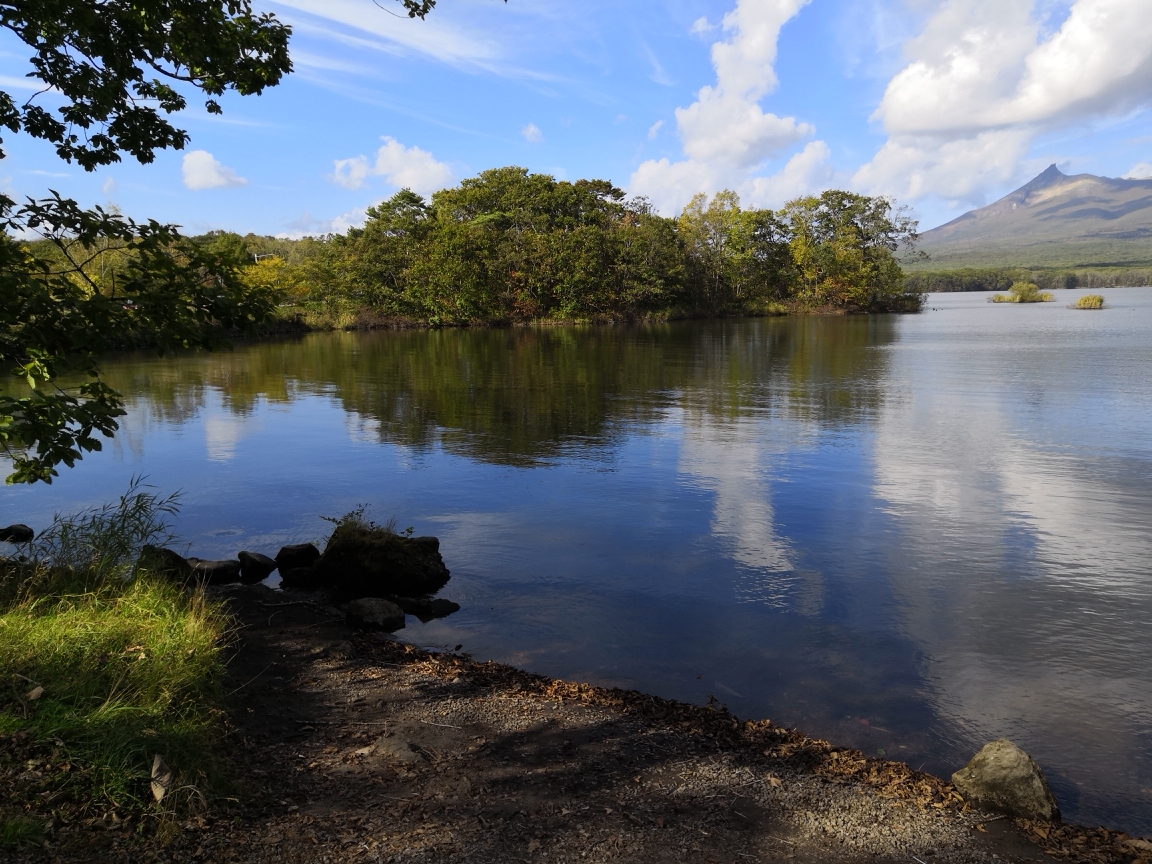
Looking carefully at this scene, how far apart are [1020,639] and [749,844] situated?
525cm

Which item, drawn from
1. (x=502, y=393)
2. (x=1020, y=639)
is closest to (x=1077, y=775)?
(x=1020, y=639)

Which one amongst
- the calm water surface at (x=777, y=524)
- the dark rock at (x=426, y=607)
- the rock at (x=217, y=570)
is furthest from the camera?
the rock at (x=217, y=570)

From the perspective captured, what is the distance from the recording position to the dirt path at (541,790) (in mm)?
4387

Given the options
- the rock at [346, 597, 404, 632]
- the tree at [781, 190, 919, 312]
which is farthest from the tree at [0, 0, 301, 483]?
the tree at [781, 190, 919, 312]

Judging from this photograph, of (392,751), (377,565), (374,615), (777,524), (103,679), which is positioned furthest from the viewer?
(777,524)

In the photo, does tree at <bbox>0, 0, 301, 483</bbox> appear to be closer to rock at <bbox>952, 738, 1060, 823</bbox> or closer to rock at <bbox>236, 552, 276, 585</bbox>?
rock at <bbox>236, 552, 276, 585</bbox>

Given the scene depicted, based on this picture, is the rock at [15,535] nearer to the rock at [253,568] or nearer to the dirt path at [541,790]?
the rock at [253,568]

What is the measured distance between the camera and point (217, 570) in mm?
10023

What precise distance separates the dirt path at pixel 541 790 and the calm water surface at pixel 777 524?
91 cm

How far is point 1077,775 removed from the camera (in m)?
5.95

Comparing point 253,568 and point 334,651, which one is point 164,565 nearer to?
point 253,568

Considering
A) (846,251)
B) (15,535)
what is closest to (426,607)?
(15,535)

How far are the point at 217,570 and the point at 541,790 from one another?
262 inches

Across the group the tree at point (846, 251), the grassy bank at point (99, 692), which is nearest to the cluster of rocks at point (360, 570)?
the grassy bank at point (99, 692)
